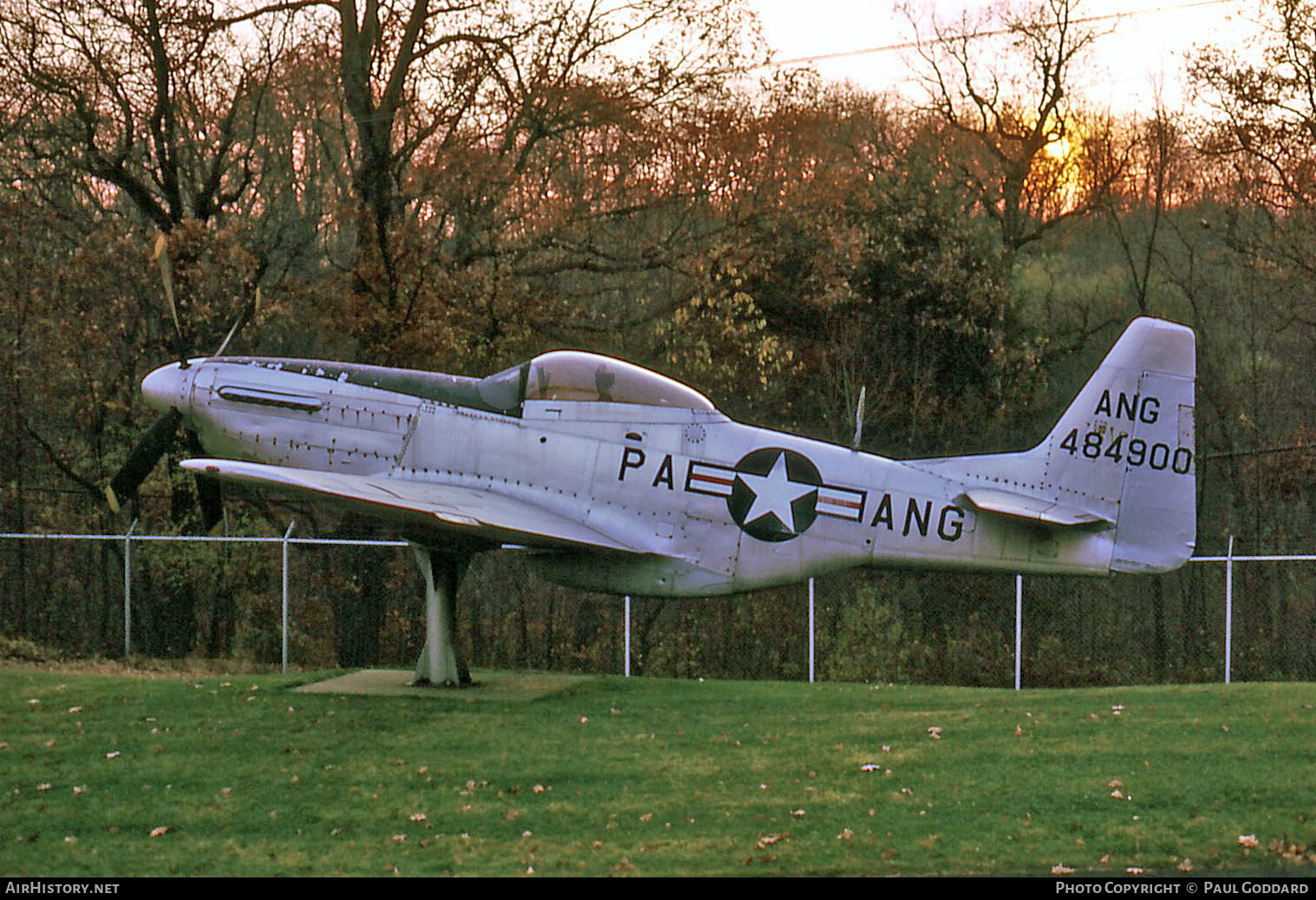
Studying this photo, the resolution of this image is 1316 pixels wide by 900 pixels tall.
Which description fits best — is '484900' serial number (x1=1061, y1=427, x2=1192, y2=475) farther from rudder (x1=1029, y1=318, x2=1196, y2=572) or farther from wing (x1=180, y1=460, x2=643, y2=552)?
wing (x1=180, y1=460, x2=643, y2=552)

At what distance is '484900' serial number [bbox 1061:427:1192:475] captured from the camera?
Result: 45.0 feet

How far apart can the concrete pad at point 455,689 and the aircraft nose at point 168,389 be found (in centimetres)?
291

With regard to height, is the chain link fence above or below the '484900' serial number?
below

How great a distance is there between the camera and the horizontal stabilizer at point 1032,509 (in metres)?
13.1

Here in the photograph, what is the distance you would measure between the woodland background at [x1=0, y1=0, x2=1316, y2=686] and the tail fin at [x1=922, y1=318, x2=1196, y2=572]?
24.9ft

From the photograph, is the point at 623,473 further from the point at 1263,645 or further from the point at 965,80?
the point at 965,80

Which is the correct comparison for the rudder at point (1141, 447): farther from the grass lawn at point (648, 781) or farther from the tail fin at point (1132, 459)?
the grass lawn at point (648, 781)

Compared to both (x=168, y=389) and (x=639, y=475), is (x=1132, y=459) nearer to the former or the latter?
(x=639, y=475)

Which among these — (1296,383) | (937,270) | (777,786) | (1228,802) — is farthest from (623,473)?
(1296,383)

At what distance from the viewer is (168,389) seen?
535 inches

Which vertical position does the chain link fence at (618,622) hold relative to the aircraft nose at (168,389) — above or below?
below

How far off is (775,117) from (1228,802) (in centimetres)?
2014

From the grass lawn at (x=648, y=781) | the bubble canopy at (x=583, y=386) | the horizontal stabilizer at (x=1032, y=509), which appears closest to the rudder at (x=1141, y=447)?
the horizontal stabilizer at (x=1032, y=509)

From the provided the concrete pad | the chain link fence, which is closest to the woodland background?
the chain link fence
